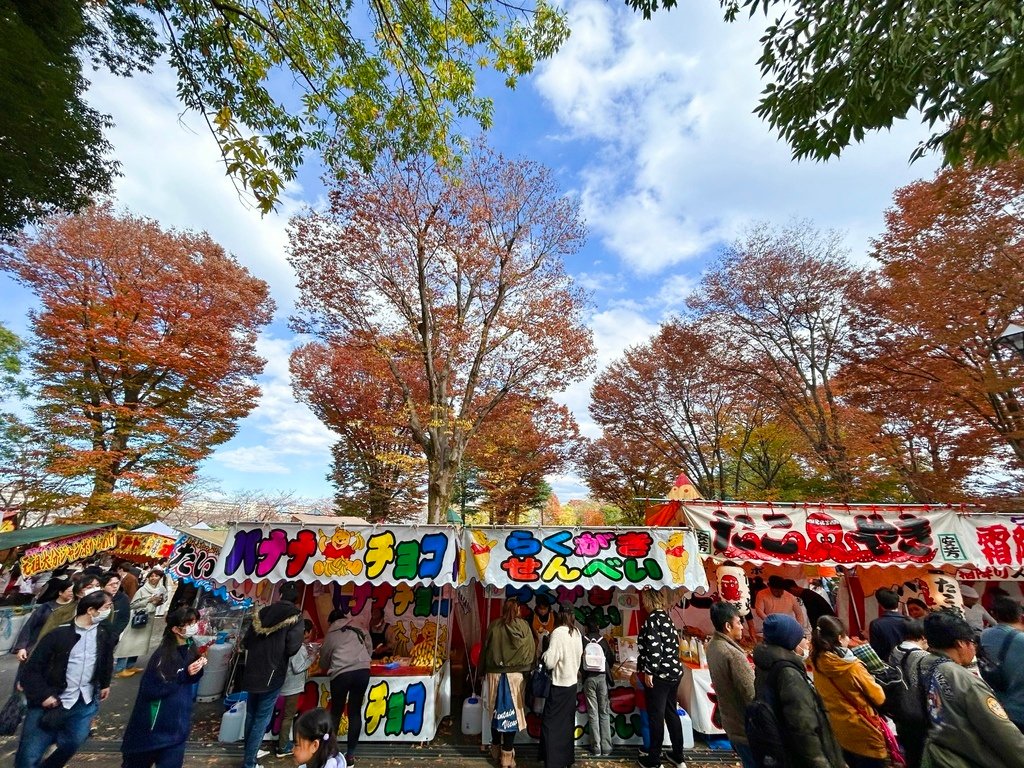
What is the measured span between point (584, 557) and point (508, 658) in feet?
5.02

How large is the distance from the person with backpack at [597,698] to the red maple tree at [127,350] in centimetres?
1532

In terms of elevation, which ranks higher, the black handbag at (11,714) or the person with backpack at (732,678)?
the person with backpack at (732,678)

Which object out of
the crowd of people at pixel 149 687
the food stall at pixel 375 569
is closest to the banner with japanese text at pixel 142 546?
the food stall at pixel 375 569

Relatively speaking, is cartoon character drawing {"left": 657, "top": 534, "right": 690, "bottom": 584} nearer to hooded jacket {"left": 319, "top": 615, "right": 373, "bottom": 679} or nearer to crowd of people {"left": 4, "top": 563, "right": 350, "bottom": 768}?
hooded jacket {"left": 319, "top": 615, "right": 373, "bottom": 679}

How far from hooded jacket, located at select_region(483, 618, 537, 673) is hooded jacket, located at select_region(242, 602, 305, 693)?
87.3 inches

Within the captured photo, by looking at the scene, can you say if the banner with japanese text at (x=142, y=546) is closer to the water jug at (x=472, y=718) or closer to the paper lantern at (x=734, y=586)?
the water jug at (x=472, y=718)

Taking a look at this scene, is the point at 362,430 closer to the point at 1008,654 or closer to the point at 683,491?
the point at 683,491

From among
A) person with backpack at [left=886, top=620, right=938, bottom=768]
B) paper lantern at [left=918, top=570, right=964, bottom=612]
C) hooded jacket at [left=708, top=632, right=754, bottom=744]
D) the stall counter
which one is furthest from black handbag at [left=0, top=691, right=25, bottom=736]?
paper lantern at [left=918, top=570, right=964, bottom=612]

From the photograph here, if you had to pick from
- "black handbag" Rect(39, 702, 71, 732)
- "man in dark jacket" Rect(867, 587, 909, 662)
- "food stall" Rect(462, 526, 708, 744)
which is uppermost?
"food stall" Rect(462, 526, 708, 744)

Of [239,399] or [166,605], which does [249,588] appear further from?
[239,399]

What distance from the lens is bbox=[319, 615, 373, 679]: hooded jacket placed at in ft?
16.0

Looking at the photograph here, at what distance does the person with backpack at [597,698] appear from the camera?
17.1ft

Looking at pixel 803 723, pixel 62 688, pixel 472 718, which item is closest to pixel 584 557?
pixel 472 718

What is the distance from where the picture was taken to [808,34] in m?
3.84
